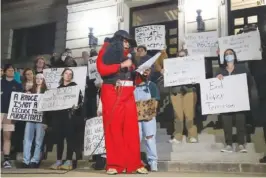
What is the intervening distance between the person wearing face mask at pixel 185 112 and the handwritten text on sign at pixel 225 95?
25cm

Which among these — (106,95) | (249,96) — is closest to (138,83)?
(106,95)

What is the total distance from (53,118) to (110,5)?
5.39 meters

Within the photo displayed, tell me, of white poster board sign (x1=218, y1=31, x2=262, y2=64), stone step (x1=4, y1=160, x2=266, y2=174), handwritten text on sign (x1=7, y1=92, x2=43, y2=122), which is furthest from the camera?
white poster board sign (x1=218, y1=31, x2=262, y2=64)

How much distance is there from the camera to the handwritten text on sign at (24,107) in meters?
6.99

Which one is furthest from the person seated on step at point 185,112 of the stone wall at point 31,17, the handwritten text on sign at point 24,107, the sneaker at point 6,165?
the stone wall at point 31,17

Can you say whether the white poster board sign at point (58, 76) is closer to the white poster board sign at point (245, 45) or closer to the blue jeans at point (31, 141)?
the blue jeans at point (31, 141)

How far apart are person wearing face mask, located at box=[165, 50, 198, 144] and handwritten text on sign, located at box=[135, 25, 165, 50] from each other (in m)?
1.78

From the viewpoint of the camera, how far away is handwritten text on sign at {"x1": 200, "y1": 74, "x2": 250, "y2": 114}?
6.25 metres

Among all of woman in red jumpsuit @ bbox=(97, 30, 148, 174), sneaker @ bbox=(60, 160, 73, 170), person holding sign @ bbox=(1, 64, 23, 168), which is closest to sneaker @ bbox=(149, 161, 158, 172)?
woman in red jumpsuit @ bbox=(97, 30, 148, 174)

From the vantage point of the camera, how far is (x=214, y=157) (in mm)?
6246

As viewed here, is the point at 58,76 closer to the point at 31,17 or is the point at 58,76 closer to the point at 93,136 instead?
the point at 93,136

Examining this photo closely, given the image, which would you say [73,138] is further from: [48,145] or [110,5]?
[110,5]

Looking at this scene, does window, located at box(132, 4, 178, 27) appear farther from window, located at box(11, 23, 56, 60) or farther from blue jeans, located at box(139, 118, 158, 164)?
blue jeans, located at box(139, 118, 158, 164)

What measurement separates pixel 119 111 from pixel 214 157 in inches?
78.1
